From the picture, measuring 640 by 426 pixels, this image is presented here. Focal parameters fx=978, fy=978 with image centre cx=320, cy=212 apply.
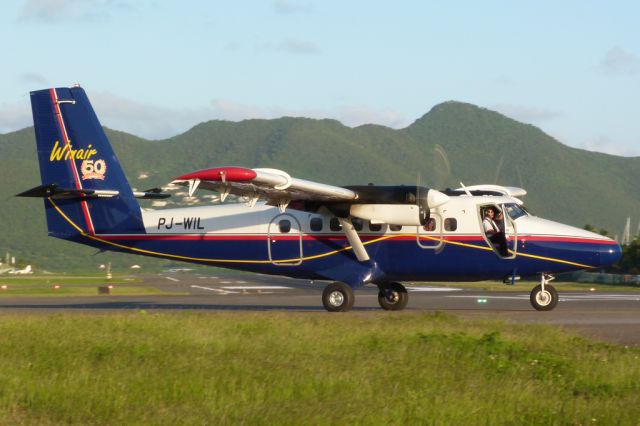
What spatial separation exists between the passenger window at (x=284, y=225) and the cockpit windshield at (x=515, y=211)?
18.1 ft

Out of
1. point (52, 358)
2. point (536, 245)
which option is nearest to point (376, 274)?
point (536, 245)

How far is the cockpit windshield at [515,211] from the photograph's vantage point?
24281 millimetres

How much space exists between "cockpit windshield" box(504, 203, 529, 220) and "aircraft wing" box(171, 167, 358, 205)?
3.91 meters

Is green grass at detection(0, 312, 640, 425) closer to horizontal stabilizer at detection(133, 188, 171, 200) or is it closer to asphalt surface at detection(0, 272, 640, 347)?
asphalt surface at detection(0, 272, 640, 347)

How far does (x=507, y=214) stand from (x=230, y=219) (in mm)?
7203

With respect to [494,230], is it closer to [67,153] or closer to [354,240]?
[354,240]

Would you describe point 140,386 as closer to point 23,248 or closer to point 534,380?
point 534,380

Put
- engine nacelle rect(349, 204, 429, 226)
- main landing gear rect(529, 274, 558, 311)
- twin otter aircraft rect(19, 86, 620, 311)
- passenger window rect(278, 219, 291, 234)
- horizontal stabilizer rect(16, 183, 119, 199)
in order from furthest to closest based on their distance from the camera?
passenger window rect(278, 219, 291, 234) < main landing gear rect(529, 274, 558, 311) < horizontal stabilizer rect(16, 183, 119, 199) < twin otter aircraft rect(19, 86, 620, 311) < engine nacelle rect(349, 204, 429, 226)

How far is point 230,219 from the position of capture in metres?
25.9

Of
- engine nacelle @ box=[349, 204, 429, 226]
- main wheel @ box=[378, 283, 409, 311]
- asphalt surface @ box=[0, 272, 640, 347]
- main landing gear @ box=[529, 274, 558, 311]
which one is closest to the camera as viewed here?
asphalt surface @ box=[0, 272, 640, 347]

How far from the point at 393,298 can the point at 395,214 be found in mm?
3611

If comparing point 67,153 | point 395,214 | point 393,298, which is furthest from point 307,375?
point 67,153

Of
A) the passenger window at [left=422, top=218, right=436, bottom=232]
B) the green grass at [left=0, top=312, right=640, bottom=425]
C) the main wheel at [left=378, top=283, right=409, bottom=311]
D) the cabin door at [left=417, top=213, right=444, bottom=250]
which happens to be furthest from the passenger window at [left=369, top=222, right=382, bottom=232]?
the green grass at [left=0, top=312, right=640, bottom=425]

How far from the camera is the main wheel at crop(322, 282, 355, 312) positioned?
24.5 m
